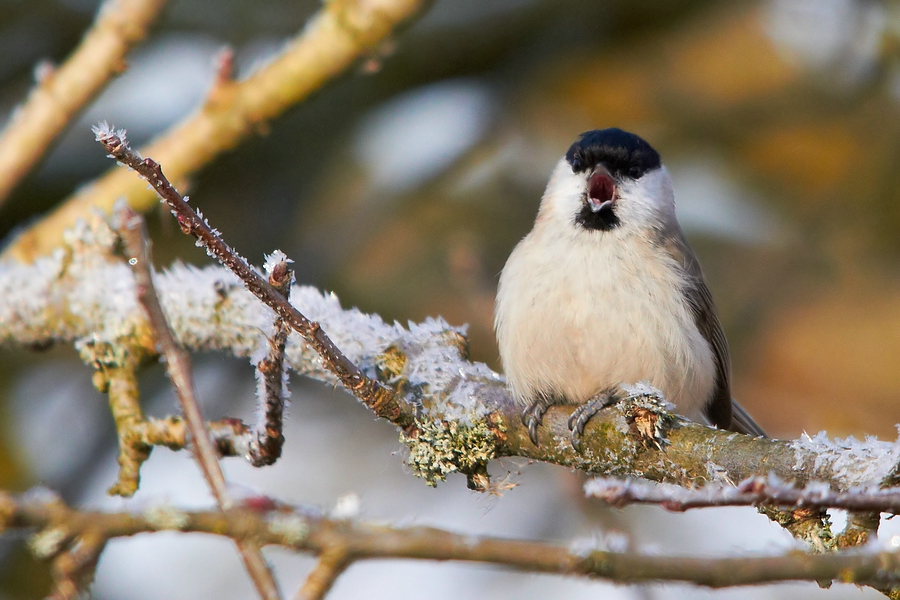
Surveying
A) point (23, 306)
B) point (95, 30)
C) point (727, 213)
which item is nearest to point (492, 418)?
point (23, 306)

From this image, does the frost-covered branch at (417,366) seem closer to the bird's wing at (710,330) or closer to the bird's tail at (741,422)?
the bird's wing at (710,330)

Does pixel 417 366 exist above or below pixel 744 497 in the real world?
above

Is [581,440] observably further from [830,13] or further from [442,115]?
[830,13]

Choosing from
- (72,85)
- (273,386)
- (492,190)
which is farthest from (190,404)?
(492,190)

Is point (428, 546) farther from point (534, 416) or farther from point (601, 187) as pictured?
point (601, 187)

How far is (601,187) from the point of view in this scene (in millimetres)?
2893

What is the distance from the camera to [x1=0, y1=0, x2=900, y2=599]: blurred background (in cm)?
407

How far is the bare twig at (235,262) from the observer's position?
1.20 metres

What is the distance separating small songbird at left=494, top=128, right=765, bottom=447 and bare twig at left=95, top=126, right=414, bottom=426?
2.21 feet

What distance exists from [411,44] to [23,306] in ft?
8.06

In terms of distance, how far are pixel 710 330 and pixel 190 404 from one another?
7.02ft

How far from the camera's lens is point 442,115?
15.8 ft

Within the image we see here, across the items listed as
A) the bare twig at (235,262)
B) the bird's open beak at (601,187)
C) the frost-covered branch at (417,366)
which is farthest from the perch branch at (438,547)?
the bird's open beak at (601,187)

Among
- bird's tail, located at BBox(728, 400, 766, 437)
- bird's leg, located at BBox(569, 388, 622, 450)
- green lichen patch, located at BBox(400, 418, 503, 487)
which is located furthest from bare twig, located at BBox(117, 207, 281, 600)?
bird's tail, located at BBox(728, 400, 766, 437)
